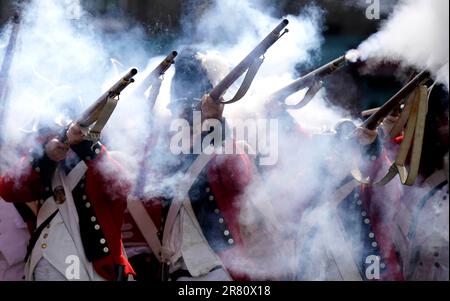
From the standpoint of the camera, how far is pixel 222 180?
4254 millimetres

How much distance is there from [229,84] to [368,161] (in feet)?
2.48

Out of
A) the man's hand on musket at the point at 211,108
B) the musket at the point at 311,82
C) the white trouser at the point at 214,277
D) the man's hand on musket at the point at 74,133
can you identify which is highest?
the musket at the point at 311,82

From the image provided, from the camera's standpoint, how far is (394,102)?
411cm

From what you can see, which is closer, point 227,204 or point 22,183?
point 22,183

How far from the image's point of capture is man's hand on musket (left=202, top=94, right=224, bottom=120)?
4.21 meters

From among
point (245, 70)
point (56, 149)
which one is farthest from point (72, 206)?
point (245, 70)

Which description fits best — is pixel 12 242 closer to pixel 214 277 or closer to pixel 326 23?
pixel 214 277

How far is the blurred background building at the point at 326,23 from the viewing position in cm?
474

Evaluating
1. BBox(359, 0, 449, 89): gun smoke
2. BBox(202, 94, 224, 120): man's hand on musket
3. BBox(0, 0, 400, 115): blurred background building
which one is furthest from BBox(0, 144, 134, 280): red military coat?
BBox(359, 0, 449, 89): gun smoke

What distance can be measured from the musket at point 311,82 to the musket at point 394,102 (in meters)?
0.31

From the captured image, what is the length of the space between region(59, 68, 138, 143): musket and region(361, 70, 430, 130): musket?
1.10 m

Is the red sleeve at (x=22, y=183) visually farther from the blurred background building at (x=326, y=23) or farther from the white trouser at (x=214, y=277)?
the blurred background building at (x=326, y=23)

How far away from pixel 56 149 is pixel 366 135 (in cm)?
141

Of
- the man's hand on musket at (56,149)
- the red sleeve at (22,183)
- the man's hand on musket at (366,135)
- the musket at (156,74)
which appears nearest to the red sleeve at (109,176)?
the man's hand on musket at (56,149)
